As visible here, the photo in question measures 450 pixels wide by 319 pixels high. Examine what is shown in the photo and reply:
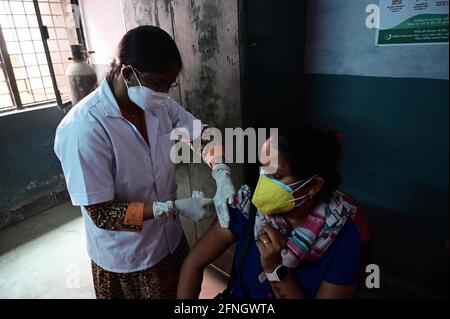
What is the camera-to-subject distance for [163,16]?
179cm

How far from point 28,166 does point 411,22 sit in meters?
3.82

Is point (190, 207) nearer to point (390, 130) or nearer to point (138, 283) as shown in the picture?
point (138, 283)

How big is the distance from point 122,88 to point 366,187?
123cm

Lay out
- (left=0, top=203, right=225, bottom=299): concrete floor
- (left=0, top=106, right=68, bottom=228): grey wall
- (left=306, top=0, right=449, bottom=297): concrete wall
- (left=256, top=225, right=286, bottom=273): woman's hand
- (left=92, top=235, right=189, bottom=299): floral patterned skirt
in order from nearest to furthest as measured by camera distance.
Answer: (left=306, top=0, right=449, bottom=297): concrete wall < (left=256, top=225, right=286, bottom=273): woman's hand < (left=92, top=235, right=189, bottom=299): floral patterned skirt < (left=0, top=203, right=225, bottom=299): concrete floor < (left=0, top=106, right=68, bottom=228): grey wall

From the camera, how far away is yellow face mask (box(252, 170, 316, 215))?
1085 millimetres

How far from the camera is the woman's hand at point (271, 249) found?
39.0 inches

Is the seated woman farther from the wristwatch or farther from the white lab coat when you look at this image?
the white lab coat

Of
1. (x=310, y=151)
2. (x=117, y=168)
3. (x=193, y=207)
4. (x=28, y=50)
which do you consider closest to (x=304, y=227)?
(x=310, y=151)

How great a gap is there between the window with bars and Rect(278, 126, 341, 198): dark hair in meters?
2.66

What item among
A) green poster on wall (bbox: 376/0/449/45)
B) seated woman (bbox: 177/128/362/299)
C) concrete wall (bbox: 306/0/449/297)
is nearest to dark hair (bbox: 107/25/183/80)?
seated woman (bbox: 177/128/362/299)

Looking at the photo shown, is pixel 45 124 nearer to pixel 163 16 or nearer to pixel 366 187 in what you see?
pixel 163 16

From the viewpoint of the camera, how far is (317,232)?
1070 mm

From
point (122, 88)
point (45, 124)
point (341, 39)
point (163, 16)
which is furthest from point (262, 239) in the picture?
point (45, 124)

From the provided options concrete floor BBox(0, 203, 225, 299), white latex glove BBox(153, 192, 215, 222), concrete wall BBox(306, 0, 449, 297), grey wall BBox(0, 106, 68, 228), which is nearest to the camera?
concrete wall BBox(306, 0, 449, 297)
